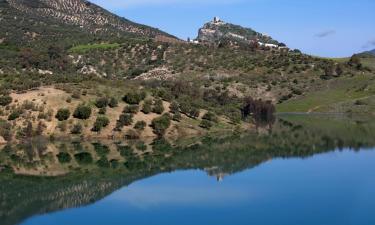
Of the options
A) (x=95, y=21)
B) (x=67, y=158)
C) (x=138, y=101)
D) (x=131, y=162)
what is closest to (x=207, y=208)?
(x=131, y=162)

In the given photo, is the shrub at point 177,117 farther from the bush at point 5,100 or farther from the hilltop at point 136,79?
the bush at point 5,100

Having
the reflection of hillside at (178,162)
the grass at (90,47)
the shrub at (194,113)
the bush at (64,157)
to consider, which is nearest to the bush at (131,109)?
the shrub at (194,113)

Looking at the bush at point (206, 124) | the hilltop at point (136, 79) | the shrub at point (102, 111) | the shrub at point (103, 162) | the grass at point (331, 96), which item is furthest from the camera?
the grass at point (331, 96)

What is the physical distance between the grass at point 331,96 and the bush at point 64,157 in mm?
60550

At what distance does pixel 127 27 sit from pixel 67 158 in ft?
490

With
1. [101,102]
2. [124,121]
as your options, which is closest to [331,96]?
[101,102]

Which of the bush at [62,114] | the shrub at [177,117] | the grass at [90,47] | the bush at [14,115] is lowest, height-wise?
the bush at [14,115]

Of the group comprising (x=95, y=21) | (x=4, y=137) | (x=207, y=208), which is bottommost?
(x=4, y=137)

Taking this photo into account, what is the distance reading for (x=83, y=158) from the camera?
44094mm

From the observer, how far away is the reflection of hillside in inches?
1102

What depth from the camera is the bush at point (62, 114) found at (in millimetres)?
57500

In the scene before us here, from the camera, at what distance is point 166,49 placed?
439 ft

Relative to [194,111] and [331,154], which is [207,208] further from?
[194,111]

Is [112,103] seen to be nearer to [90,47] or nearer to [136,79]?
[136,79]
